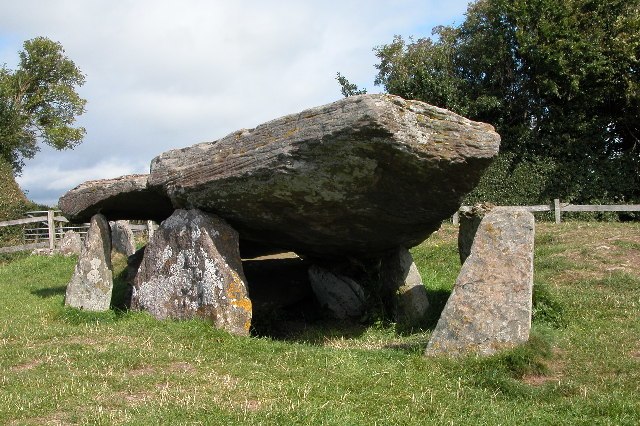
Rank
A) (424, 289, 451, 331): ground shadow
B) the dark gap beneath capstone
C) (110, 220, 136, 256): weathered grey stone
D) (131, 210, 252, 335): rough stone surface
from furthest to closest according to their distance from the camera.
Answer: (110, 220, 136, 256): weathered grey stone → the dark gap beneath capstone → (424, 289, 451, 331): ground shadow → (131, 210, 252, 335): rough stone surface

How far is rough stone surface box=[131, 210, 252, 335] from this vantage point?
10367mm

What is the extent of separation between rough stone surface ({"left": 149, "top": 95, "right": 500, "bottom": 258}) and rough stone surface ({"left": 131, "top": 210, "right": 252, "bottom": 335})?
0.41 metres

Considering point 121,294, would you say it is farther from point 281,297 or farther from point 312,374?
point 312,374

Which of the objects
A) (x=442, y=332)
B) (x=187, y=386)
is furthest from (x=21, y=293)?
(x=442, y=332)

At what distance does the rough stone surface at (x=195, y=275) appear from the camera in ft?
34.0

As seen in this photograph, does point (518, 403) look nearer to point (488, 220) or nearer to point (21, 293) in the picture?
point (488, 220)

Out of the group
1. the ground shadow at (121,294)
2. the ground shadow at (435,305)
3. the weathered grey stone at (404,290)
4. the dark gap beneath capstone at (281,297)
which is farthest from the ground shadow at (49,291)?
the ground shadow at (435,305)

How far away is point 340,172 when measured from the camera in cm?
943

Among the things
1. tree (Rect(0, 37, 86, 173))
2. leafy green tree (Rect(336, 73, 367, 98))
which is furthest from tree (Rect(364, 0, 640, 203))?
tree (Rect(0, 37, 86, 173))

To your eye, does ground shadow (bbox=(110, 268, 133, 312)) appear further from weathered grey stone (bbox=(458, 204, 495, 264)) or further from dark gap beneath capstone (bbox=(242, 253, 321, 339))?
weathered grey stone (bbox=(458, 204, 495, 264))

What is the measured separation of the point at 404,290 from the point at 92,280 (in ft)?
18.4

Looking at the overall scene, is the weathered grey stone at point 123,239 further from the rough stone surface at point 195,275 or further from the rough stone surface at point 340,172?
the rough stone surface at point 195,275

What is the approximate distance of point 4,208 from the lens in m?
25.2

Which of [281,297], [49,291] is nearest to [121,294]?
[49,291]
